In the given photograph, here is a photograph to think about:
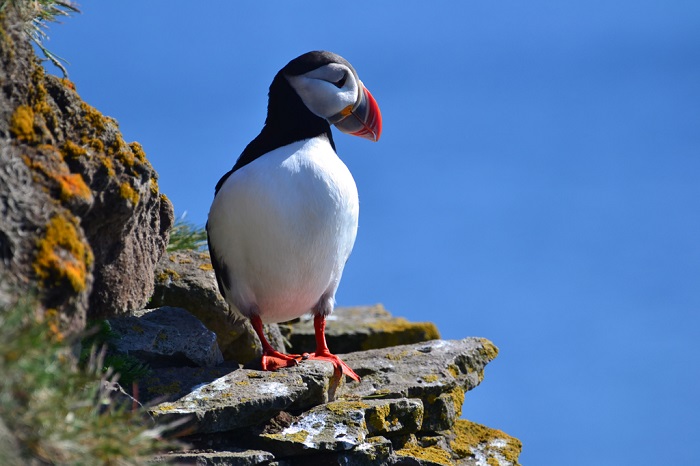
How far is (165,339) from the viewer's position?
Answer: 25.6ft

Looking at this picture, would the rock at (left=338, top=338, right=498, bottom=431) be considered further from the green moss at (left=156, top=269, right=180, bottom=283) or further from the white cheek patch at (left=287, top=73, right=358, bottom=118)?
the white cheek patch at (left=287, top=73, right=358, bottom=118)

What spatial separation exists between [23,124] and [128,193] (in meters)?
0.76

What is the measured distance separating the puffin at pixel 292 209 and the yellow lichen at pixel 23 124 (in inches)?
108

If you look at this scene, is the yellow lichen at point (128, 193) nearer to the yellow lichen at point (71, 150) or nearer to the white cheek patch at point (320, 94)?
the yellow lichen at point (71, 150)

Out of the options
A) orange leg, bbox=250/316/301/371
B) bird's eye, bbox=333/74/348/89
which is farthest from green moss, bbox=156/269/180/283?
bird's eye, bbox=333/74/348/89

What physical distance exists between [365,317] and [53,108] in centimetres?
754

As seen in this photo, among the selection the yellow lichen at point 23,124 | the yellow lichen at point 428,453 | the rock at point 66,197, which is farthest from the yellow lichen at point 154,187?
the yellow lichen at point 428,453

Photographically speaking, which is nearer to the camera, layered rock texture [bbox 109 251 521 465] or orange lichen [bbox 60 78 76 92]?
orange lichen [bbox 60 78 76 92]

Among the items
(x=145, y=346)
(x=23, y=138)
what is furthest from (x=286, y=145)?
(x=23, y=138)

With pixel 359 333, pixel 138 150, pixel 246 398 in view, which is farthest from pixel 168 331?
pixel 359 333

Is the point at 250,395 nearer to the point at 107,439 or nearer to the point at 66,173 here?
the point at 66,173

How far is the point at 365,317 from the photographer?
12523 mm

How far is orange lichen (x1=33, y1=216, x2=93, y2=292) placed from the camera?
465 cm

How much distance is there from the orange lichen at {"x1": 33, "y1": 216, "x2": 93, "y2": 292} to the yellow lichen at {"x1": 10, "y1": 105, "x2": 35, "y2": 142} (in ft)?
1.69
